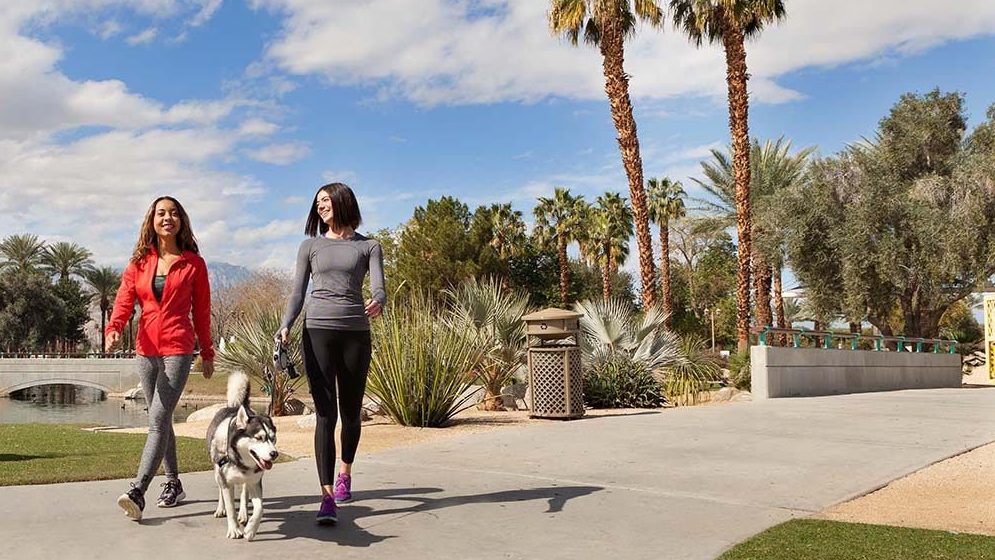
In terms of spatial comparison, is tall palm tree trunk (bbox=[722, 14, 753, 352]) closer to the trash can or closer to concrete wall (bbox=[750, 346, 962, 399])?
concrete wall (bbox=[750, 346, 962, 399])

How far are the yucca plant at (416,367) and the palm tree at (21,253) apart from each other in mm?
74378

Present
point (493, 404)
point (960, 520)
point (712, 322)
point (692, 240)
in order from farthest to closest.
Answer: point (692, 240) < point (712, 322) < point (493, 404) < point (960, 520)

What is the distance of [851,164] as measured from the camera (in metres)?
31.7

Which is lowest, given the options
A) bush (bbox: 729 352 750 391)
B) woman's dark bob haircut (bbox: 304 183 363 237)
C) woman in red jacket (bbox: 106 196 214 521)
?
bush (bbox: 729 352 750 391)

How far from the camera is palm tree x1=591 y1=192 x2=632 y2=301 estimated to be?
51188 mm

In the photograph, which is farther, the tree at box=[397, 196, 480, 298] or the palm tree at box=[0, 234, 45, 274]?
the palm tree at box=[0, 234, 45, 274]

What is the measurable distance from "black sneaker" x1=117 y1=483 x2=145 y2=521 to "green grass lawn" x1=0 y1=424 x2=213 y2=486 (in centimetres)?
193

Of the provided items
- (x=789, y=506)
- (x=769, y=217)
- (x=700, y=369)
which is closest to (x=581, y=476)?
(x=789, y=506)

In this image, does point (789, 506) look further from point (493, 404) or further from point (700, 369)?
point (700, 369)

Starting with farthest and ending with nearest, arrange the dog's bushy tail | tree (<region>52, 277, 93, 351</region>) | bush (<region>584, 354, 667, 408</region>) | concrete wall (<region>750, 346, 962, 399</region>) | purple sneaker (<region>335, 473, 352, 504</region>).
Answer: tree (<region>52, 277, 93, 351</region>) < concrete wall (<region>750, 346, 962, 399</region>) < bush (<region>584, 354, 667, 408</region>) < purple sneaker (<region>335, 473, 352, 504</region>) < the dog's bushy tail

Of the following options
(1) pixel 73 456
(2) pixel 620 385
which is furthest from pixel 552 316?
(1) pixel 73 456

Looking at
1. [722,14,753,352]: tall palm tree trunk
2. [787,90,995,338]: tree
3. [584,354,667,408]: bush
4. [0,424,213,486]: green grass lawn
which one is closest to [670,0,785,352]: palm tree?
[722,14,753,352]: tall palm tree trunk

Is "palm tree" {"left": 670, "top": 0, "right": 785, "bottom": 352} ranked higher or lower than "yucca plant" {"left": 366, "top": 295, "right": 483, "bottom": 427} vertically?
higher

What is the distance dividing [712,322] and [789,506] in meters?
54.6
